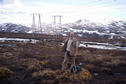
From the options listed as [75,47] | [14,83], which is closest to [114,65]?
[75,47]

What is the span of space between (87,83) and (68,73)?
137 cm

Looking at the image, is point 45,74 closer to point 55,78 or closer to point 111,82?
point 55,78

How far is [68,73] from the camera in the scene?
314 inches

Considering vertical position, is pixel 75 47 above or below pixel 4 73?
above

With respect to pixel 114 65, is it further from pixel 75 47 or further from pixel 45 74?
pixel 45 74

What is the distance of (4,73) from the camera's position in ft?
26.7

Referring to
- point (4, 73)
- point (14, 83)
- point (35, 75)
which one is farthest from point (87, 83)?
point (4, 73)

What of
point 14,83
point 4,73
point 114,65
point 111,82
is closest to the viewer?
point 14,83

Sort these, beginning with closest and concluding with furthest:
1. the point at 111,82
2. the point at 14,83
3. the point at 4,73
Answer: the point at 14,83 < the point at 111,82 < the point at 4,73

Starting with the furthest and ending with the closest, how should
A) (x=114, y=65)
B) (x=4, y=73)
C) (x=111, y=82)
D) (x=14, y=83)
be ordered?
(x=114, y=65), (x=4, y=73), (x=111, y=82), (x=14, y=83)

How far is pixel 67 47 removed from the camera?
828 centimetres

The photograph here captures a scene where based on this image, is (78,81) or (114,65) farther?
(114,65)

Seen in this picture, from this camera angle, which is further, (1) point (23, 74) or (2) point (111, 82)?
(1) point (23, 74)

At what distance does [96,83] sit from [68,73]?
180cm
